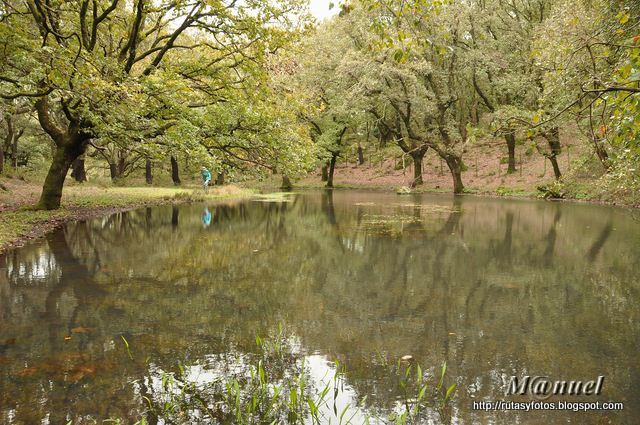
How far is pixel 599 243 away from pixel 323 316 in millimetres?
10064

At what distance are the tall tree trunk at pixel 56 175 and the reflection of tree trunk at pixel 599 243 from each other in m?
17.5

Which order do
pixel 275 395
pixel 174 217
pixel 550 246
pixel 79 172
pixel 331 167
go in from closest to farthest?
pixel 275 395 → pixel 550 246 → pixel 174 217 → pixel 79 172 → pixel 331 167

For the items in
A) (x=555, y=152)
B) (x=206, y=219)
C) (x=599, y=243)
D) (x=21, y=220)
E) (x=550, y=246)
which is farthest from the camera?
(x=555, y=152)

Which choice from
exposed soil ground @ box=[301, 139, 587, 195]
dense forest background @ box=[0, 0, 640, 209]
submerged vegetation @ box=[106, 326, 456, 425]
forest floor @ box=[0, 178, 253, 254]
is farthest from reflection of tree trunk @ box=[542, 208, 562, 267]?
exposed soil ground @ box=[301, 139, 587, 195]

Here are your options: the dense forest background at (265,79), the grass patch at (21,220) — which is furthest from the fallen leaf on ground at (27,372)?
the grass patch at (21,220)

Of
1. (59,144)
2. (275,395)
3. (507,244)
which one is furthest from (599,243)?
(59,144)

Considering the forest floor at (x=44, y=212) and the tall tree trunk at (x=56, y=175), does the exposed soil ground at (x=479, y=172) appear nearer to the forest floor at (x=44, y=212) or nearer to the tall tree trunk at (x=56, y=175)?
the forest floor at (x=44, y=212)

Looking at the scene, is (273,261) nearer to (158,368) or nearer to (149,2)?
(158,368)

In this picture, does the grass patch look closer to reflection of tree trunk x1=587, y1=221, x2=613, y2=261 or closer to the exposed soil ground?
reflection of tree trunk x1=587, y1=221, x2=613, y2=261

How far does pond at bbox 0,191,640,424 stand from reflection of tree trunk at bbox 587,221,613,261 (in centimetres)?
15

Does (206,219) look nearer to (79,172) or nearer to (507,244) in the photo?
(507,244)

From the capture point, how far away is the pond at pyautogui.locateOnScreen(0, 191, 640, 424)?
4.18m

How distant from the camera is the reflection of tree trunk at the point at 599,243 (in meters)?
11.1

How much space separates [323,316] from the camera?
637cm
